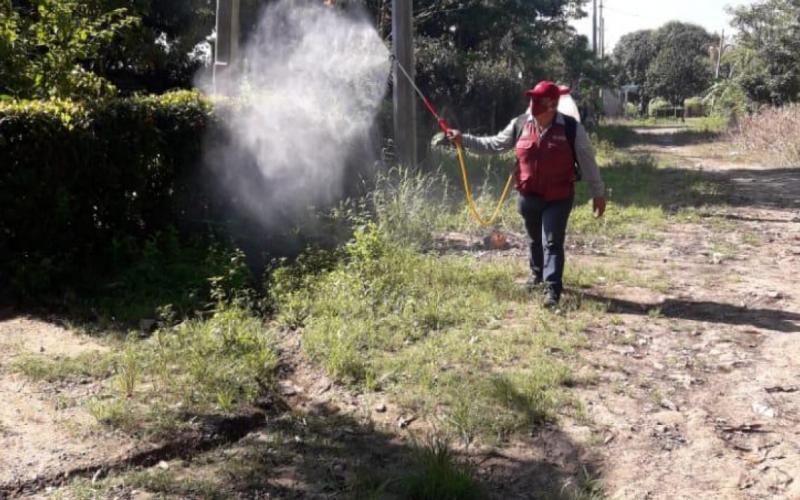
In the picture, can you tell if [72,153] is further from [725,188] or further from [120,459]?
[725,188]

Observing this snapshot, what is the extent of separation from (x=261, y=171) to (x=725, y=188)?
885cm

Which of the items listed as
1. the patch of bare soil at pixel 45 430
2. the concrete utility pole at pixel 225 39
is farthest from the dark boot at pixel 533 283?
the concrete utility pole at pixel 225 39

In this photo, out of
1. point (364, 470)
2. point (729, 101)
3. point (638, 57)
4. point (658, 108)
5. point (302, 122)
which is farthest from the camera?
point (638, 57)

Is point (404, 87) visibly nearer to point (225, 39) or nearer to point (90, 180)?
point (225, 39)

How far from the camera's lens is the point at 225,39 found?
9.27 m

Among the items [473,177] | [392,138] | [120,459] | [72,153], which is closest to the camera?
[120,459]

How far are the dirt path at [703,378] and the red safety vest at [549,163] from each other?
112 centimetres

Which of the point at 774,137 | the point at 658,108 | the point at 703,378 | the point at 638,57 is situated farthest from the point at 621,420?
the point at 638,57

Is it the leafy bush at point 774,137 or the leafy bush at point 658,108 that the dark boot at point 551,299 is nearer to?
the leafy bush at point 774,137

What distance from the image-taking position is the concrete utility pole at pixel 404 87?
29.3 feet

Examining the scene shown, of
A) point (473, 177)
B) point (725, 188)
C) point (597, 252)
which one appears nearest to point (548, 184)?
point (597, 252)

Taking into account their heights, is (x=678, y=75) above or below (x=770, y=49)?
above

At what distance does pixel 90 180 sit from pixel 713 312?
544 centimetres

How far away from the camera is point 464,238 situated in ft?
30.3
